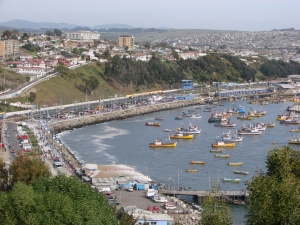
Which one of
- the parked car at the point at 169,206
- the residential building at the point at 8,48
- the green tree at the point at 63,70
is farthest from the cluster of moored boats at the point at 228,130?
the residential building at the point at 8,48

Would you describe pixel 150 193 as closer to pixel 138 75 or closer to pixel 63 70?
pixel 63 70

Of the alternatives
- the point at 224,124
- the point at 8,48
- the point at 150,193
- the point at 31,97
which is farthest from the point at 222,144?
the point at 8,48

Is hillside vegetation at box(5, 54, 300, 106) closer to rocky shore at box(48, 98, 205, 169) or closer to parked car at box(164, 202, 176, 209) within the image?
rocky shore at box(48, 98, 205, 169)

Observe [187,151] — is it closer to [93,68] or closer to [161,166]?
[161,166]

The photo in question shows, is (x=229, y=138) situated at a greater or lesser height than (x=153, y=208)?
lesser

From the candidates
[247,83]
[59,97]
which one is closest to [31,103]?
[59,97]

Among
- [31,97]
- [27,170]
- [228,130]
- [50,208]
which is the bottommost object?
[228,130]
